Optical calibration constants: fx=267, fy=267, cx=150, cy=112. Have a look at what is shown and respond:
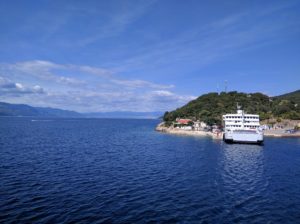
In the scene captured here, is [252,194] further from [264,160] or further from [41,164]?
[41,164]

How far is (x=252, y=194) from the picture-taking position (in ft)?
110

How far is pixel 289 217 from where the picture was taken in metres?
25.9

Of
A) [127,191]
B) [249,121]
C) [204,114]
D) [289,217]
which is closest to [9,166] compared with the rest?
[127,191]

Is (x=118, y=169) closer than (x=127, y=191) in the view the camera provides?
No

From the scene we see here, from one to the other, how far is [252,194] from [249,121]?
9370 centimetres

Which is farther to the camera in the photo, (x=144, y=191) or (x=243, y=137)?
(x=243, y=137)

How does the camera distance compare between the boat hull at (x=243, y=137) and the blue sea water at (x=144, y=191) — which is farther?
the boat hull at (x=243, y=137)

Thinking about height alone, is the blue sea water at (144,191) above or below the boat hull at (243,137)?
below

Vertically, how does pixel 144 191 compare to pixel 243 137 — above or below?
below

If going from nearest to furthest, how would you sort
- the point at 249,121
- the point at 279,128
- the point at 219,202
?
the point at 219,202 → the point at 249,121 → the point at 279,128

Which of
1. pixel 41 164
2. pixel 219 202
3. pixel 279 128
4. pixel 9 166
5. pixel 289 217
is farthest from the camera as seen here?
pixel 279 128

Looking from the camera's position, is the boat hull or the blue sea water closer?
the blue sea water

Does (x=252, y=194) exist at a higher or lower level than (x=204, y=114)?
lower

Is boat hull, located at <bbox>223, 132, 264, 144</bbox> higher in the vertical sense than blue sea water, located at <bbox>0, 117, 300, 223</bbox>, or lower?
higher
